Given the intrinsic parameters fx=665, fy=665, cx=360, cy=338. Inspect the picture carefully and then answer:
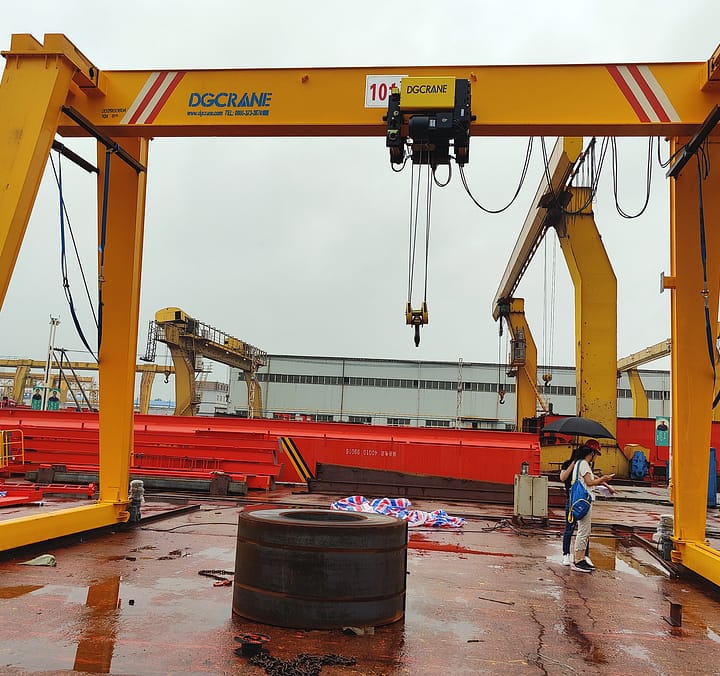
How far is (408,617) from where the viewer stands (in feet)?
16.4

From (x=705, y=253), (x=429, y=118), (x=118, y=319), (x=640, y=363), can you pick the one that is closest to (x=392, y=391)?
(x=640, y=363)

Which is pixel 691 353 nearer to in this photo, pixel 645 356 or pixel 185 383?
pixel 185 383

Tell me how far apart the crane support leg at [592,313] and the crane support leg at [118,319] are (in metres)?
12.9

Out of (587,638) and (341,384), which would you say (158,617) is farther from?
(341,384)

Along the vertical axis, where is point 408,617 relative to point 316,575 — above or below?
below

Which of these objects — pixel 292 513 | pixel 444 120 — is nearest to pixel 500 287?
pixel 444 120

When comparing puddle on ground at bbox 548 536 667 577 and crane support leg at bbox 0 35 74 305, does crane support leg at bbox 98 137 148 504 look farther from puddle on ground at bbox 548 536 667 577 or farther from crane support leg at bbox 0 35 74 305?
puddle on ground at bbox 548 536 667 577

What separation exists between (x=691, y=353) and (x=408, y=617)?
14.6 ft

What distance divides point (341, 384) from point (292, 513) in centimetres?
4622

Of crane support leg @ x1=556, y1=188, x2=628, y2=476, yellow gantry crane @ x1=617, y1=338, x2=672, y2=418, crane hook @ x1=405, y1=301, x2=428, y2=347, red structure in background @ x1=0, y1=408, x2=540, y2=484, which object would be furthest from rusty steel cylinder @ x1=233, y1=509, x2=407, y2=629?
yellow gantry crane @ x1=617, y1=338, x2=672, y2=418

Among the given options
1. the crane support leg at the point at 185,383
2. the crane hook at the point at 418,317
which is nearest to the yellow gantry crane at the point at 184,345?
the crane support leg at the point at 185,383

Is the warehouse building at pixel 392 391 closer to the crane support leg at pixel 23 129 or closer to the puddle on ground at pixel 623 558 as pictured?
the puddle on ground at pixel 623 558

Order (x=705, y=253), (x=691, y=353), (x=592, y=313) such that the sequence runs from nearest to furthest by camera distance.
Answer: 1. (x=705, y=253)
2. (x=691, y=353)
3. (x=592, y=313)

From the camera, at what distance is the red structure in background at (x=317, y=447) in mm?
14258
